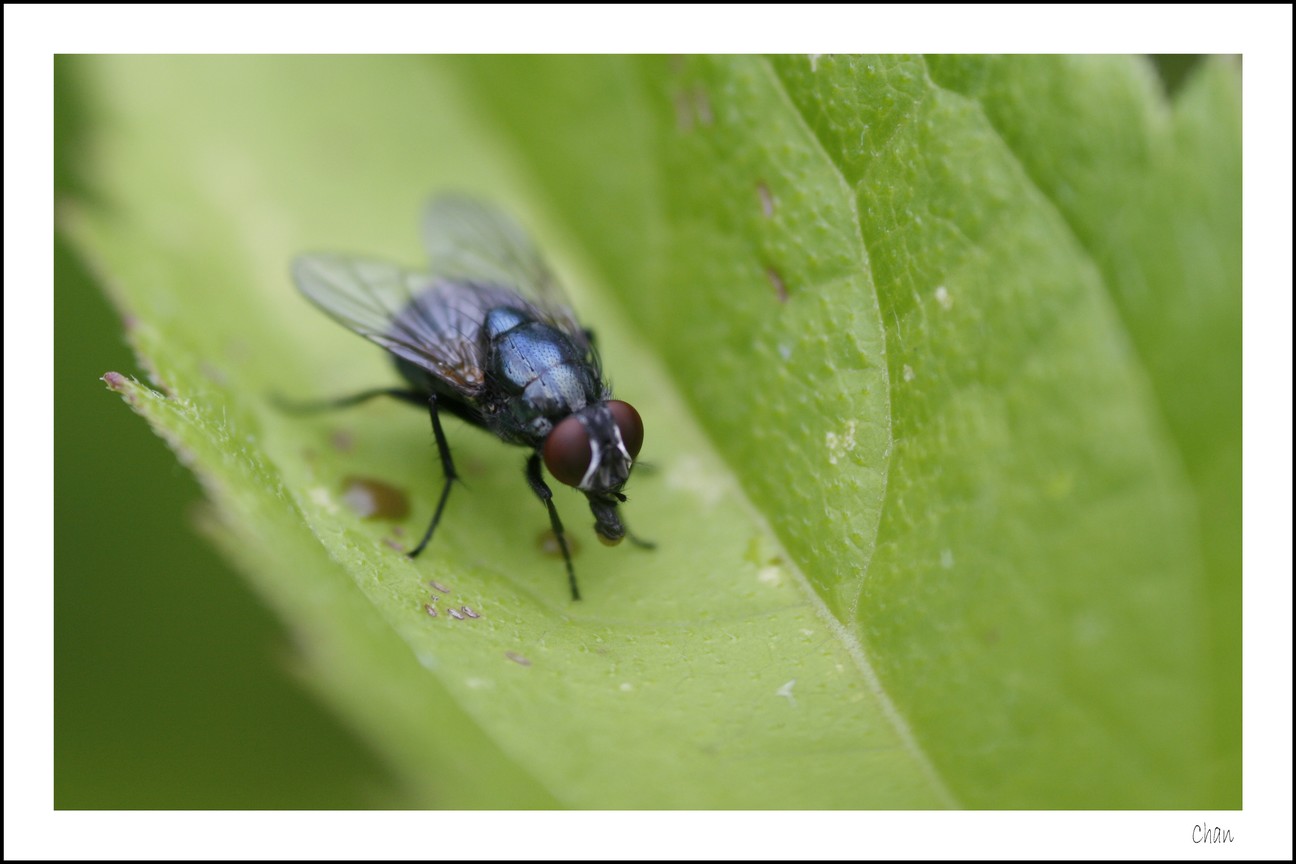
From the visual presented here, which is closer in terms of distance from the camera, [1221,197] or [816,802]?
[1221,197]

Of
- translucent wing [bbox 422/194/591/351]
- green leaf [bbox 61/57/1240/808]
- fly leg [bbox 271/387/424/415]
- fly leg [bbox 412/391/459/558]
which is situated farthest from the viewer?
translucent wing [bbox 422/194/591/351]

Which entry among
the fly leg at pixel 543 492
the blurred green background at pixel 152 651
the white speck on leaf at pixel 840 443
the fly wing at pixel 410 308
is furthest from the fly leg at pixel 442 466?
the white speck on leaf at pixel 840 443

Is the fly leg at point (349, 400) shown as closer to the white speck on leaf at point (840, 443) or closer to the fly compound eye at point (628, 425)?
the fly compound eye at point (628, 425)

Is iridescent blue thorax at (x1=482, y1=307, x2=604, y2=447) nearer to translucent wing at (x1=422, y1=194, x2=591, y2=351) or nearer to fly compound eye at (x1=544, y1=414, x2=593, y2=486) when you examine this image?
fly compound eye at (x1=544, y1=414, x2=593, y2=486)

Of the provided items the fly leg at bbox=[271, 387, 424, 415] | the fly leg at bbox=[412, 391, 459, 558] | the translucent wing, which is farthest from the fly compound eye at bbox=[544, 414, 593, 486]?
the translucent wing

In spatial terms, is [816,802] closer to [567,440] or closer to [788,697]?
[788,697]

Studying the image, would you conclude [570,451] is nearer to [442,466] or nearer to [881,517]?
[442,466]

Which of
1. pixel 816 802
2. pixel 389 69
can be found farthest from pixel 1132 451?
pixel 389 69
